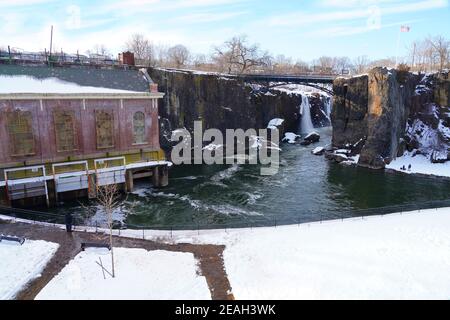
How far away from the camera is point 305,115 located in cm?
7262

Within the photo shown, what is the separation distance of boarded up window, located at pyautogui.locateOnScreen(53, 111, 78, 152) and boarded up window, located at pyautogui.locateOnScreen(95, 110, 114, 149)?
1779mm

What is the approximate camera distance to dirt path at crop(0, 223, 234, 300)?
14.1 metres

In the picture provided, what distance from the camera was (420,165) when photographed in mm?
41938

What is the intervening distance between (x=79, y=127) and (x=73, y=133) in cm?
63

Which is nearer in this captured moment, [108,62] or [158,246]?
[158,246]

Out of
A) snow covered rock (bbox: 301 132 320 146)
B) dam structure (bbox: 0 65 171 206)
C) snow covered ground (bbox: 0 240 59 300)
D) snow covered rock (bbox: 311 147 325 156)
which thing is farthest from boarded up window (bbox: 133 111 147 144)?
snow covered rock (bbox: 301 132 320 146)

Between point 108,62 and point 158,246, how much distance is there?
73.6ft

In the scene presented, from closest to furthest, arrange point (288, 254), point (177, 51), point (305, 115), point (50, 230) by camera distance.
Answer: point (288, 254) < point (50, 230) < point (305, 115) < point (177, 51)

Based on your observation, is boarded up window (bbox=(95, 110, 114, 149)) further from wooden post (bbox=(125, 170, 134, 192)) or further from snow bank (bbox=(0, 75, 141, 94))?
wooden post (bbox=(125, 170, 134, 192))

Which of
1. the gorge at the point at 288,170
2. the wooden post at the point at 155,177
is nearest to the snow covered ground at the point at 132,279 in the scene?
the gorge at the point at 288,170

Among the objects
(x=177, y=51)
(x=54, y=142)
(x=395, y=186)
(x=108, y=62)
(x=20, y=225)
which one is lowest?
(x=395, y=186)
